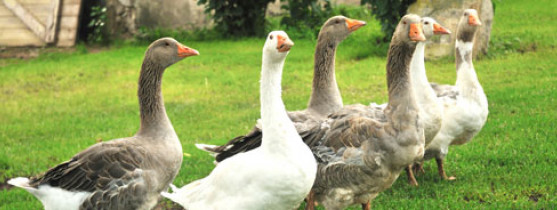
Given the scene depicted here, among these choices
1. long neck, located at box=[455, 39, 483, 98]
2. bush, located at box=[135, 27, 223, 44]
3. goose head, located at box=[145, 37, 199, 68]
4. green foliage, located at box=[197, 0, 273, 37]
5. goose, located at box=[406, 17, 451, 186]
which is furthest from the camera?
bush, located at box=[135, 27, 223, 44]

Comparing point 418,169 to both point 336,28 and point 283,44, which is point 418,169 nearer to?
point 336,28

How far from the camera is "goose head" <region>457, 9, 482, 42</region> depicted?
7016 millimetres

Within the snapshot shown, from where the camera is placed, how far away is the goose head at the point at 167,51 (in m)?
5.50

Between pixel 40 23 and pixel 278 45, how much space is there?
472 inches

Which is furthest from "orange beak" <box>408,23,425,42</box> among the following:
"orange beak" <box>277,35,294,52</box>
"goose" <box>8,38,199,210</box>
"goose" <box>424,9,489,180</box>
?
"goose" <box>8,38,199,210</box>

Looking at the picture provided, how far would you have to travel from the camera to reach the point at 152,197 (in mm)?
5098

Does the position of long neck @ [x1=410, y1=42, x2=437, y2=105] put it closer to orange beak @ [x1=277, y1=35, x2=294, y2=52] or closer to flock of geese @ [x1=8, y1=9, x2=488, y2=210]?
flock of geese @ [x1=8, y1=9, x2=488, y2=210]

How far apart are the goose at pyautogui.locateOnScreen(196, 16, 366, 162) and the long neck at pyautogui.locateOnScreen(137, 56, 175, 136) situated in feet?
1.63

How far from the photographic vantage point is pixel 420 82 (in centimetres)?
604

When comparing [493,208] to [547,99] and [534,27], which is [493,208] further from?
[534,27]

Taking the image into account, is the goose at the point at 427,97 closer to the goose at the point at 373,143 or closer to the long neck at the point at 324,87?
the goose at the point at 373,143

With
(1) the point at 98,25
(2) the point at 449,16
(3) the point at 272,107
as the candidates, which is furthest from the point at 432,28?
(1) the point at 98,25

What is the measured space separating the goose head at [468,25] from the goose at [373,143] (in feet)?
6.30

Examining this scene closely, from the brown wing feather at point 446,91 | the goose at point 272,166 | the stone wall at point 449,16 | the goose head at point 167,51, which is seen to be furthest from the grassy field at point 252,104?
the goose at point 272,166
